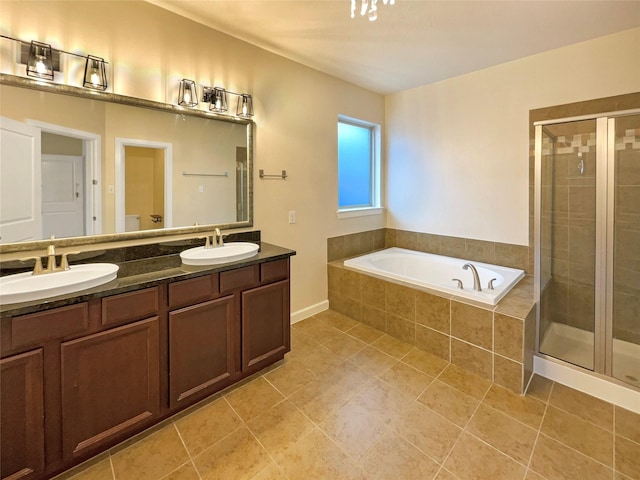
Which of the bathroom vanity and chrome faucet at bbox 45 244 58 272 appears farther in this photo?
chrome faucet at bbox 45 244 58 272

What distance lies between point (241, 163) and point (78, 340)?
163 cm

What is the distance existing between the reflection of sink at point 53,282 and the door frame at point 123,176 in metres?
0.37

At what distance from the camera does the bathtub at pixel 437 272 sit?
94.0 inches

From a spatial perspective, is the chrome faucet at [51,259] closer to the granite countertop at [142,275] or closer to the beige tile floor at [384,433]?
the granite countertop at [142,275]

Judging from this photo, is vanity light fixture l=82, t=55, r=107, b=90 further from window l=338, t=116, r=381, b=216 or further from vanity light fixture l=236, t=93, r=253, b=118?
window l=338, t=116, r=381, b=216

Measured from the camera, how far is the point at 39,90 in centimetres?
163

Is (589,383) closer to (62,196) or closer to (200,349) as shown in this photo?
(200,349)

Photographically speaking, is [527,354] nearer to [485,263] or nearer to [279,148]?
[485,263]

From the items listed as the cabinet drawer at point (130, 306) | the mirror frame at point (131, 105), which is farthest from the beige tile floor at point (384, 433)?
the mirror frame at point (131, 105)

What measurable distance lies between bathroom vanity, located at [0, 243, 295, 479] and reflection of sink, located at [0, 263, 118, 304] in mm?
43

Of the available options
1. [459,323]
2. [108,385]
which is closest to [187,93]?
[108,385]

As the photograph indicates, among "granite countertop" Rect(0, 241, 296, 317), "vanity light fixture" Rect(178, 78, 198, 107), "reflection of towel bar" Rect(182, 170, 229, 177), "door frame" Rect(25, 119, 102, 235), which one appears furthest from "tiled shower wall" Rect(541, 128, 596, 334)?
"door frame" Rect(25, 119, 102, 235)

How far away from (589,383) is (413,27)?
2750 millimetres

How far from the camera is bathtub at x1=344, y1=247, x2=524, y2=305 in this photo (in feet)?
7.83
